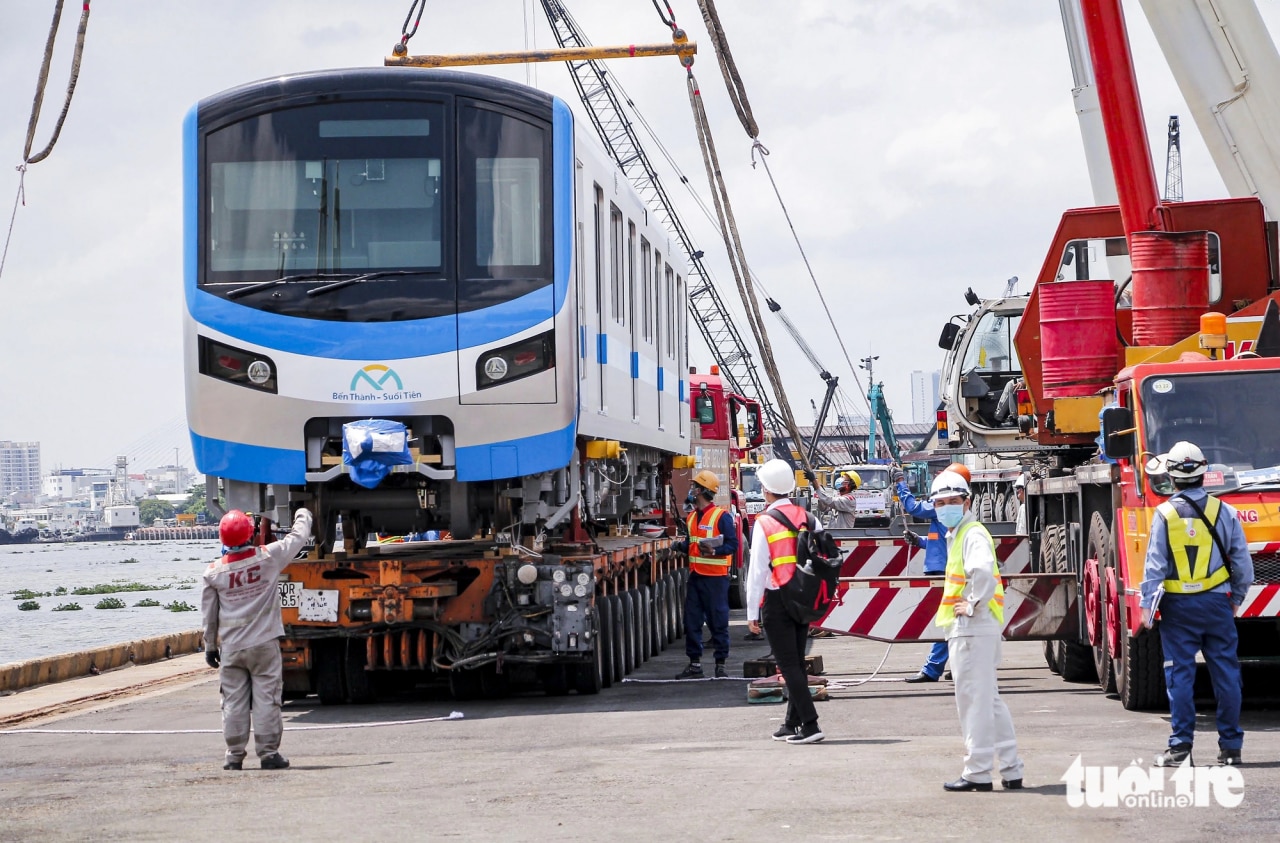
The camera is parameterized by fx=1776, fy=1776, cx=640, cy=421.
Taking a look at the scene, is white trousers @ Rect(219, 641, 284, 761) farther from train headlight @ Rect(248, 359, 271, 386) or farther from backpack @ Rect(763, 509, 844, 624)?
backpack @ Rect(763, 509, 844, 624)

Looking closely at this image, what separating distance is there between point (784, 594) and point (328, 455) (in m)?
3.86

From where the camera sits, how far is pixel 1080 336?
15.0 m

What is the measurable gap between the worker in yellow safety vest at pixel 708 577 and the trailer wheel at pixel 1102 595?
11.3ft

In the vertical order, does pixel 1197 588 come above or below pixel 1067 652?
above

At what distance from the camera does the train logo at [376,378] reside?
12.7m

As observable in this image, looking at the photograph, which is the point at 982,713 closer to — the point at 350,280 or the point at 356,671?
the point at 350,280

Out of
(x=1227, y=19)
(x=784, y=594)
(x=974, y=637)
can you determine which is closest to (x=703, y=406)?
(x=1227, y=19)

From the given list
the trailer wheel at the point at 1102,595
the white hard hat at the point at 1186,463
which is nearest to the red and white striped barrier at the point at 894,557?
the trailer wheel at the point at 1102,595

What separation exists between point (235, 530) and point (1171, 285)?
7.90 meters

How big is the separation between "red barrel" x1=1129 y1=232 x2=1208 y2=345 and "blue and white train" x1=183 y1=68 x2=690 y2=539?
4.79 metres

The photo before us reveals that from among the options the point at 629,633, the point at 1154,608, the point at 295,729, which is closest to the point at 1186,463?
the point at 1154,608

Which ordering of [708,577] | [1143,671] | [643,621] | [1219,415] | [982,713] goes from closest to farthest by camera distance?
[982,713]
[1219,415]
[1143,671]
[708,577]
[643,621]

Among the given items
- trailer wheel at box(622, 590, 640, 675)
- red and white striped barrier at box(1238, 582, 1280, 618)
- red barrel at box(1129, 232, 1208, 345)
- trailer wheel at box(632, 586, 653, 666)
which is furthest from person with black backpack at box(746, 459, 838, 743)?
trailer wheel at box(632, 586, 653, 666)

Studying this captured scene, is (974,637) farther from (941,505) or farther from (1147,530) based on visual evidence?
(1147,530)
